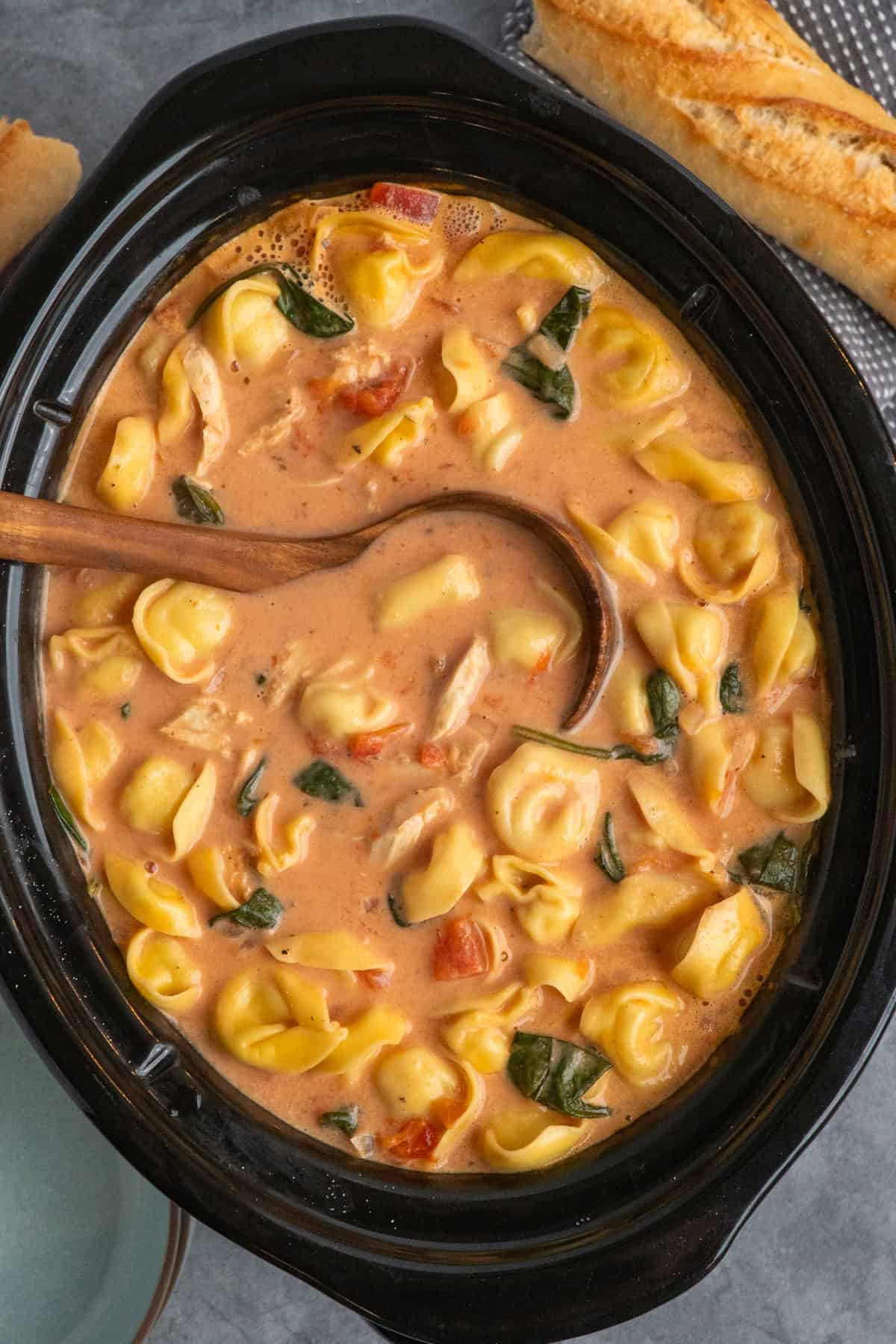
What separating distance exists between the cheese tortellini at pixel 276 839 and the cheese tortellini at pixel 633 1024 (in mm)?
939

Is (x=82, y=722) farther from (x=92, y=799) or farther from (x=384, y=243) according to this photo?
(x=384, y=243)

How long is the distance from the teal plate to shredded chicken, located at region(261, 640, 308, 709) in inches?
57.0

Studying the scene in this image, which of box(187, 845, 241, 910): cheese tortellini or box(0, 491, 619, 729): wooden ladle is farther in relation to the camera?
box(187, 845, 241, 910): cheese tortellini

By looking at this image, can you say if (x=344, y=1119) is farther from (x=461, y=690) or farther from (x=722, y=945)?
(x=461, y=690)

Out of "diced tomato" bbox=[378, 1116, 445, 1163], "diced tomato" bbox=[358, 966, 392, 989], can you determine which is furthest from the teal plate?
"diced tomato" bbox=[358, 966, 392, 989]

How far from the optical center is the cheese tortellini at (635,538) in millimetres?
3273

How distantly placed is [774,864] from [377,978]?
119cm

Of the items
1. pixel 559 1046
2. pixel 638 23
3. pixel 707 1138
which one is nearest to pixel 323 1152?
pixel 559 1046

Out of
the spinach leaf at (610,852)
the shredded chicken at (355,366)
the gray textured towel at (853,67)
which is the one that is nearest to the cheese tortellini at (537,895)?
the spinach leaf at (610,852)

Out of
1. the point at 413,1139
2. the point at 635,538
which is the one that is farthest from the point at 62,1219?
the point at 635,538

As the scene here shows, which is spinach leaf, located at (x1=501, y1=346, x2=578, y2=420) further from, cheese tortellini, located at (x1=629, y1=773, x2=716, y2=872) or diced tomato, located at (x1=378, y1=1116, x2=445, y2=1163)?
diced tomato, located at (x1=378, y1=1116, x2=445, y2=1163)

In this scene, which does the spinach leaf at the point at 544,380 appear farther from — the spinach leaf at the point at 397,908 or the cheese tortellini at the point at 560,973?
the cheese tortellini at the point at 560,973

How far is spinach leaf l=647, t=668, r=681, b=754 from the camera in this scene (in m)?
3.33

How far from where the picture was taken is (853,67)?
3.73 metres
